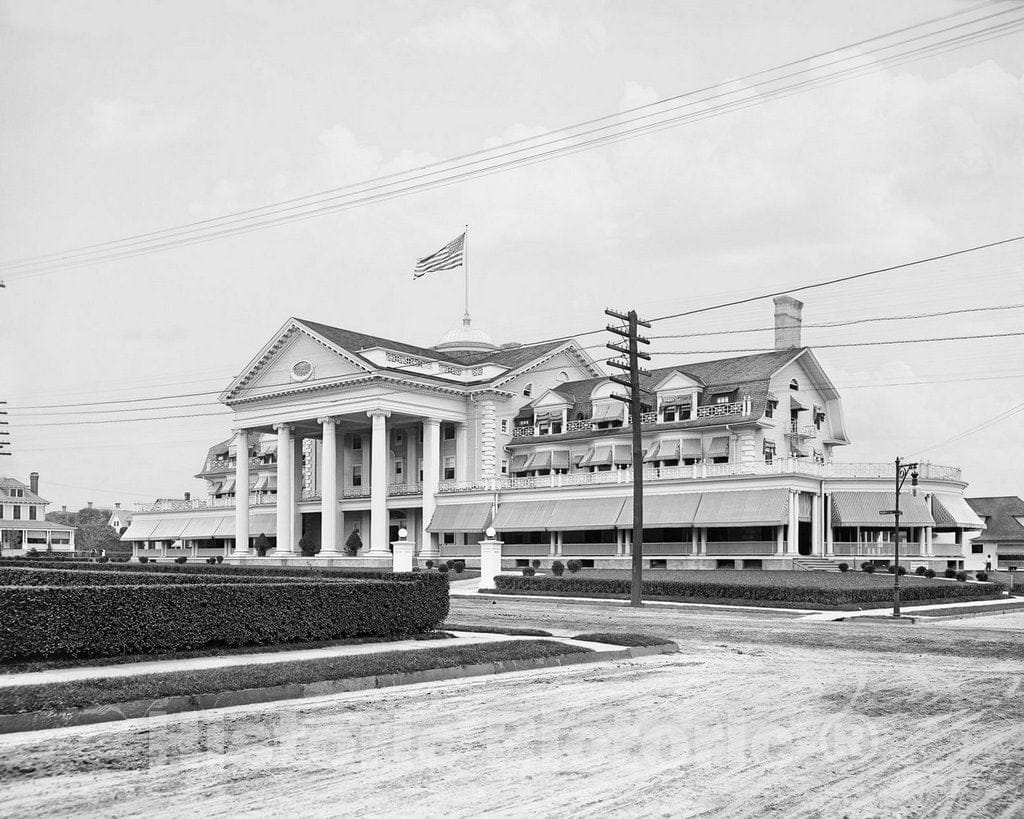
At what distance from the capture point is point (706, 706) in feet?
41.8

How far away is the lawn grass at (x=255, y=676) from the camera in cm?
1180

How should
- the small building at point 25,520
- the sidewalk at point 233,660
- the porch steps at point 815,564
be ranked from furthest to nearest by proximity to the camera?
the small building at point 25,520, the porch steps at point 815,564, the sidewalk at point 233,660

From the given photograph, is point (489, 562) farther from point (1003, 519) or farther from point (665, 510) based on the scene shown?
point (1003, 519)

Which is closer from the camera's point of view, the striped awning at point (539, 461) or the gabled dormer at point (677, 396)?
the gabled dormer at point (677, 396)

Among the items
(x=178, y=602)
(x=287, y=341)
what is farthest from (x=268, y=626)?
(x=287, y=341)

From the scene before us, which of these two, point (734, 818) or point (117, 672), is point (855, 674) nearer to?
point (734, 818)

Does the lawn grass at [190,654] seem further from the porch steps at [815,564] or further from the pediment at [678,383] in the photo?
the pediment at [678,383]

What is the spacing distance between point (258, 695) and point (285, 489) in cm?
6115

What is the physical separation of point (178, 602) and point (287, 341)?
55804 mm

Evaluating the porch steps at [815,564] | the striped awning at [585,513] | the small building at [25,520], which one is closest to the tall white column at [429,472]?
the striped awning at [585,513]

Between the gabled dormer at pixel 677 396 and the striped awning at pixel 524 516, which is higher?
the gabled dormer at pixel 677 396

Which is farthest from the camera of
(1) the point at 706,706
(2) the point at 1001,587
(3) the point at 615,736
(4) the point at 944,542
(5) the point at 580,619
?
(4) the point at 944,542

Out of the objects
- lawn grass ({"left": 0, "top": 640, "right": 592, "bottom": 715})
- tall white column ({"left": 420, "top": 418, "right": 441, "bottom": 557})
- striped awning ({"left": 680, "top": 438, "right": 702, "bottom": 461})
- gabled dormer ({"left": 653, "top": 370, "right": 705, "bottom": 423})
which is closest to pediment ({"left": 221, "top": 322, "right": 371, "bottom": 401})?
tall white column ({"left": 420, "top": 418, "right": 441, "bottom": 557})

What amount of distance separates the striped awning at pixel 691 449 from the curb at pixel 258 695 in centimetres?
4429
